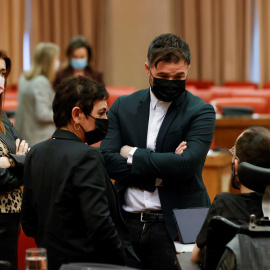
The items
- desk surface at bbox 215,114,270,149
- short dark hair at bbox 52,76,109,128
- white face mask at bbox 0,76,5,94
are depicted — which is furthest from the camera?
desk surface at bbox 215,114,270,149

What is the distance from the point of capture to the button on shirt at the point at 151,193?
2.35 meters

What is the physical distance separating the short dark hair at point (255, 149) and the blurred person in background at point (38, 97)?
3.40 m

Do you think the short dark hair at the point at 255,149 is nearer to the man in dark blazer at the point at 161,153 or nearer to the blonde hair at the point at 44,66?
the man in dark blazer at the point at 161,153

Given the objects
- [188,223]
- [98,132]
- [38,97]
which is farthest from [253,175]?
[38,97]

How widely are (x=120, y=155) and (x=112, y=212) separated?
423mm

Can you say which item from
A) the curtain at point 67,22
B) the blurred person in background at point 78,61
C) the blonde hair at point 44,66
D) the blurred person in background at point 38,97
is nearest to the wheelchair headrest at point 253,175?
the blurred person in background at point 38,97

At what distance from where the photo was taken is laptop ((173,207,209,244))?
216 cm

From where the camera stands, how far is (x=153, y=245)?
91.1 inches

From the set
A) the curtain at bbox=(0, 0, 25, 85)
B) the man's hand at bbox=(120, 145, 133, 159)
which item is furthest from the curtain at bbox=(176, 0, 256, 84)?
the man's hand at bbox=(120, 145, 133, 159)

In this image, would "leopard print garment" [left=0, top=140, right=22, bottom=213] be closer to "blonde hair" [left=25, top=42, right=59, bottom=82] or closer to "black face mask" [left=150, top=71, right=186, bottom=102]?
"black face mask" [left=150, top=71, right=186, bottom=102]

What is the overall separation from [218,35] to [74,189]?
28.2 feet

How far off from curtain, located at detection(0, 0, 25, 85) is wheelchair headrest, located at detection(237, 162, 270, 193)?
346 inches

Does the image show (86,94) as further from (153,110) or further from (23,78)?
(23,78)

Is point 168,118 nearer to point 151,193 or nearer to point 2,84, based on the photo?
point 151,193
